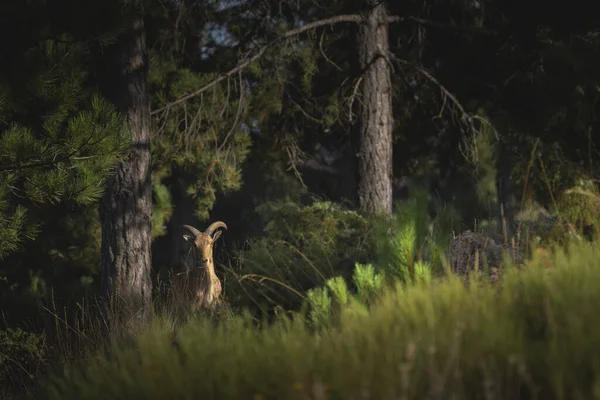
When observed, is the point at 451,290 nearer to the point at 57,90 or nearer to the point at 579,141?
the point at 57,90

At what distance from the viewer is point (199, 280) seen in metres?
9.85

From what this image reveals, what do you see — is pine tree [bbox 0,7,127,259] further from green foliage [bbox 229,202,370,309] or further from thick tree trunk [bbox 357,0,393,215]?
thick tree trunk [bbox 357,0,393,215]

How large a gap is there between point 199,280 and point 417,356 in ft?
21.8

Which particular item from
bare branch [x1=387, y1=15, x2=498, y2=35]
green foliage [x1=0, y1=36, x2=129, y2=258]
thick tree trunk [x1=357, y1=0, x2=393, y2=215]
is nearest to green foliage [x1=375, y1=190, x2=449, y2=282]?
green foliage [x1=0, y1=36, x2=129, y2=258]

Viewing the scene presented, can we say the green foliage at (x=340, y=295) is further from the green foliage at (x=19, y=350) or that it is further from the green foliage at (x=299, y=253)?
the green foliage at (x=19, y=350)

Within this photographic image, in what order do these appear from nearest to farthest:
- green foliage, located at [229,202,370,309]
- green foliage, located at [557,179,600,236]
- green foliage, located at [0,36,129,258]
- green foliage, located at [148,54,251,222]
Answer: green foliage, located at [557,179,600,236] < green foliage, located at [0,36,129,258] < green foliage, located at [229,202,370,309] < green foliage, located at [148,54,251,222]

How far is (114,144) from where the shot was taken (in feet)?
25.5

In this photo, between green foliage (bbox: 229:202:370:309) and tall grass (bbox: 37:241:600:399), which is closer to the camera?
tall grass (bbox: 37:241:600:399)

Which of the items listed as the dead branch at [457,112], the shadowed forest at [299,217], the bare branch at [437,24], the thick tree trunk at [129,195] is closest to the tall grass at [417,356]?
the shadowed forest at [299,217]

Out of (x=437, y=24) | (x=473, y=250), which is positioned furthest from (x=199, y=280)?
(x=437, y=24)

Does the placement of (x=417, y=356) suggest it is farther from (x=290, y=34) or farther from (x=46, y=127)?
(x=290, y=34)

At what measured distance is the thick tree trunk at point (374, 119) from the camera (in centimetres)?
1226

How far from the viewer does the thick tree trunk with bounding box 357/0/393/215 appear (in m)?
12.3

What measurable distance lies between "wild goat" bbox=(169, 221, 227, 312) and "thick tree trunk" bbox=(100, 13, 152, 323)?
0.53 meters
